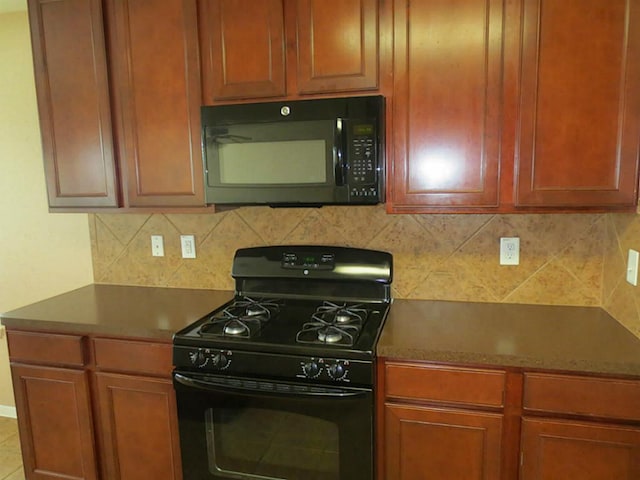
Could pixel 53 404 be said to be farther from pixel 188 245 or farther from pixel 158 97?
pixel 158 97

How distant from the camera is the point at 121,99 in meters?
1.94

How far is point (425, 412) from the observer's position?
1.50 metres

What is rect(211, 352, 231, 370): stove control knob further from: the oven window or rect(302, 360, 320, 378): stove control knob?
rect(302, 360, 320, 378): stove control knob

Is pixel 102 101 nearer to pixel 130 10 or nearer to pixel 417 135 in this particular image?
pixel 130 10

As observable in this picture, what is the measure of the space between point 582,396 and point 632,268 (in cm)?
53

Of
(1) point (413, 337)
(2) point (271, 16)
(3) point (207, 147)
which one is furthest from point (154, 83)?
(1) point (413, 337)

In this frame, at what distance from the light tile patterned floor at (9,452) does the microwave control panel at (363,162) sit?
7.71 feet

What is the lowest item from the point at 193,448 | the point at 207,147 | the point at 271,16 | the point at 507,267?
the point at 193,448

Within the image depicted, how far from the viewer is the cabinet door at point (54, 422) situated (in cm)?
188

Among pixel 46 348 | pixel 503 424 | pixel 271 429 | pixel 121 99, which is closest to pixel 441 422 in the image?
pixel 503 424

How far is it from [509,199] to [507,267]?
42 centimetres

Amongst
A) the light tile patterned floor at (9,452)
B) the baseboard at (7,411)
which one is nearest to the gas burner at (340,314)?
the light tile patterned floor at (9,452)

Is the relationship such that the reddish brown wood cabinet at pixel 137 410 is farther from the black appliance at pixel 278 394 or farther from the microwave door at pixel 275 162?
the microwave door at pixel 275 162

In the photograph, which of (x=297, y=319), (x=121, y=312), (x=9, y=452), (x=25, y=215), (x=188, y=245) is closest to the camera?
(x=297, y=319)
